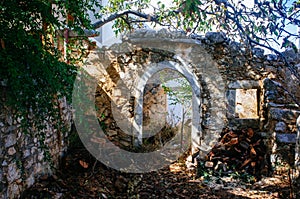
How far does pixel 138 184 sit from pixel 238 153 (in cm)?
173

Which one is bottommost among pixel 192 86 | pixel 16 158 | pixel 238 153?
pixel 238 153

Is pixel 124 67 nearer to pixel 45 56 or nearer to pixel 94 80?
pixel 94 80

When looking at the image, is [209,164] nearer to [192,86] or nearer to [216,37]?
[192,86]

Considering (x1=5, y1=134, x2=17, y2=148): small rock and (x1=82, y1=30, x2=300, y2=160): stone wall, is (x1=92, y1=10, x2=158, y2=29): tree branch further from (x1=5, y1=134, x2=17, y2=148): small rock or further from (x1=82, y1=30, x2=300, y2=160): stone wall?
(x1=5, y1=134, x2=17, y2=148): small rock

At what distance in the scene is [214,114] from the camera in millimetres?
4117

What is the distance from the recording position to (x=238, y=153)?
157 inches

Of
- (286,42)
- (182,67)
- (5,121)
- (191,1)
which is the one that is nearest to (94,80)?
(182,67)

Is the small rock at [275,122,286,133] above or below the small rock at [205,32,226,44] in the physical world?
below

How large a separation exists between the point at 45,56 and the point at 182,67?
96.0 inches

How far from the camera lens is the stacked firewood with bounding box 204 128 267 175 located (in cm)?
382

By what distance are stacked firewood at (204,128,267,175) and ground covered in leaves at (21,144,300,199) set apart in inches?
10.5

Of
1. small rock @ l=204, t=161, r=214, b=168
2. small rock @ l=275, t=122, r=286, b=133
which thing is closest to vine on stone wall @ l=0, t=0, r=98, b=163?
small rock @ l=204, t=161, r=214, b=168

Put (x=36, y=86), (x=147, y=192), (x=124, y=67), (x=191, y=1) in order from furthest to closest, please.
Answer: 1. (x=124, y=67)
2. (x=147, y=192)
3. (x=36, y=86)
4. (x=191, y=1)

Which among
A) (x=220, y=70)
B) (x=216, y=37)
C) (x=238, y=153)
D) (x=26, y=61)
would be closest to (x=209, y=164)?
(x=238, y=153)
